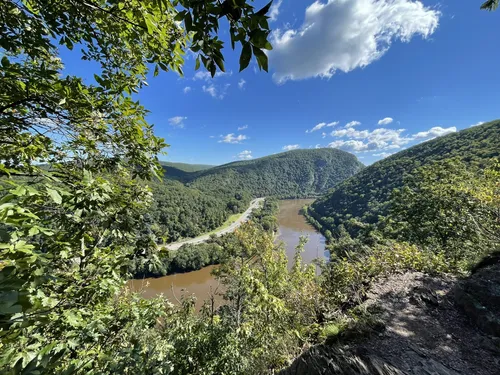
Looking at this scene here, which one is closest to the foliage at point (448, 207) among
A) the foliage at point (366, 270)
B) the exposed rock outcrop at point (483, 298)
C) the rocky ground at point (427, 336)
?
the foliage at point (366, 270)

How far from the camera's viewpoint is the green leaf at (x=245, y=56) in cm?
76

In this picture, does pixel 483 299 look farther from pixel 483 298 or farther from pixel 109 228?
pixel 109 228

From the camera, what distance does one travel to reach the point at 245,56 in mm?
772

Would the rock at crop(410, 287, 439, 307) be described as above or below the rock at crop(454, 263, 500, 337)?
below

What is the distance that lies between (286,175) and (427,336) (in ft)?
565

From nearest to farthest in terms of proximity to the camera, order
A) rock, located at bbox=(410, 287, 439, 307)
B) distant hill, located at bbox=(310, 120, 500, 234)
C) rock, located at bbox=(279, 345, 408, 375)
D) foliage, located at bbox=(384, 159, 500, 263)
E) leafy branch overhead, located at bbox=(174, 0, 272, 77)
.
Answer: leafy branch overhead, located at bbox=(174, 0, 272, 77)
rock, located at bbox=(279, 345, 408, 375)
rock, located at bbox=(410, 287, 439, 307)
foliage, located at bbox=(384, 159, 500, 263)
distant hill, located at bbox=(310, 120, 500, 234)

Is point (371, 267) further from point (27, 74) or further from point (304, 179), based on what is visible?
point (304, 179)

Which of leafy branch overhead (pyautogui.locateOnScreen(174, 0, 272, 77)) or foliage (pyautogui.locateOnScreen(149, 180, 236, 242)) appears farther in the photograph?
foliage (pyautogui.locateOnScreen(149, 180, 236, 242))

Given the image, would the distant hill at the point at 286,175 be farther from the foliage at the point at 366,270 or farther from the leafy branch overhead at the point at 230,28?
the leafy branch overhead at the point at 230,28

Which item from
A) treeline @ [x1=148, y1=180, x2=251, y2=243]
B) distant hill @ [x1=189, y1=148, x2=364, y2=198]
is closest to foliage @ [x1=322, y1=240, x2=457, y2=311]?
treeline @ [x1=148, y1=180, x2=251, y2=243]

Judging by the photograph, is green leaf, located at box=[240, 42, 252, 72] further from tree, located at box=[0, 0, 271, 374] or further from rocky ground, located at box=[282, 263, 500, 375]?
rocky ground, located at box=[282, 263, 500, 375]

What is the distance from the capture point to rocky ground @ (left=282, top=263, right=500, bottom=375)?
8.19ft

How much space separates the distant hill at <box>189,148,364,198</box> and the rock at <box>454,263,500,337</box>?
376ft

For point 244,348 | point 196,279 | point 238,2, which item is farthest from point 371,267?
point 196,279
